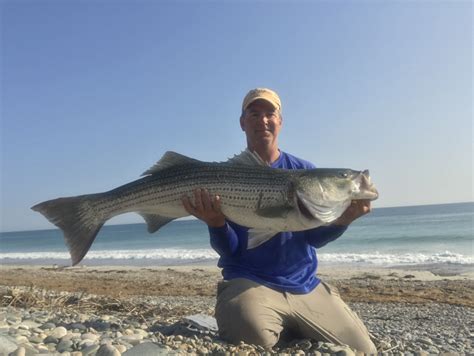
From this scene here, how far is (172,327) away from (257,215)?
1.82m

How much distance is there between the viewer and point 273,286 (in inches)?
196

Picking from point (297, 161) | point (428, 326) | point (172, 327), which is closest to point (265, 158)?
point (297, 161)

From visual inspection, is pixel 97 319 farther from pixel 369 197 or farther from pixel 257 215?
pixel 369 197

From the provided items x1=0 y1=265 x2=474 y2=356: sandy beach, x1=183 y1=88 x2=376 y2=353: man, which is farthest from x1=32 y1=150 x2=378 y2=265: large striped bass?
x1=0 y1=265 x2=474 y2=356: sandy beach

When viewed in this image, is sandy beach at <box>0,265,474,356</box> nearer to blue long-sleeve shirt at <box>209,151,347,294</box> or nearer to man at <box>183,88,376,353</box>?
man at <box>183,88,376,353</box>

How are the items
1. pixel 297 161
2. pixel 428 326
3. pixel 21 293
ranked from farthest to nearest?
pixel 428 326 < pixel 21 293 < pixel 297 161

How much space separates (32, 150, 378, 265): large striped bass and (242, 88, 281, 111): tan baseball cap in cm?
88

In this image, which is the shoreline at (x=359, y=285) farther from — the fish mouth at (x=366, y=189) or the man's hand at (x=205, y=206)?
the fish mouth at (x=366, y=189)

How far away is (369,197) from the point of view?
4.79 metres

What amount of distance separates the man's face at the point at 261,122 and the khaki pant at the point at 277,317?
1753 millimetres

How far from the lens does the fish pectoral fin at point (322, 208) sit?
4.77 meters

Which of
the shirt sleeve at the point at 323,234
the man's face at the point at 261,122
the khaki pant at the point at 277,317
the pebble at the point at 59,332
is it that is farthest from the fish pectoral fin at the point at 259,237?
the pebble at the point at 59,332

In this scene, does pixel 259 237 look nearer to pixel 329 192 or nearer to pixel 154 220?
pixel 329 192

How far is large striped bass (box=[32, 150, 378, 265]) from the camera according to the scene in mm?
4719
